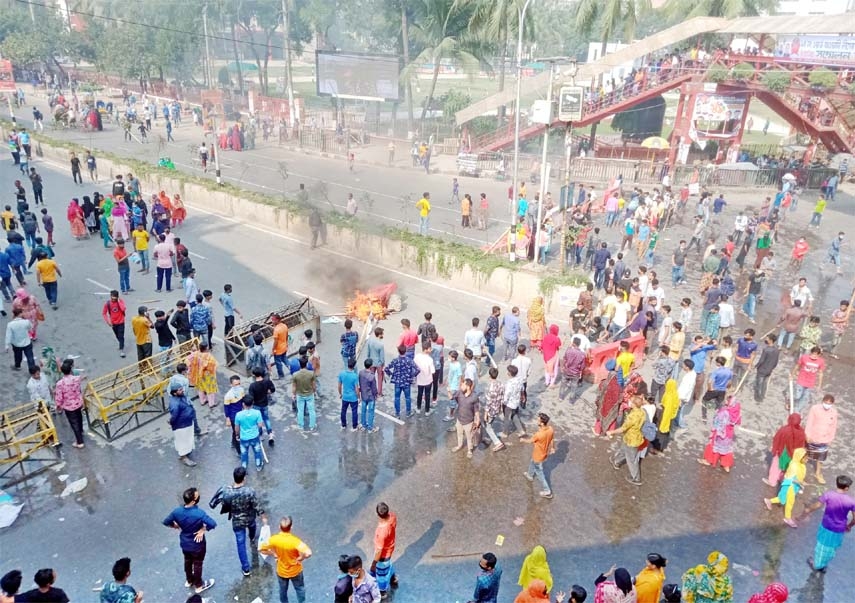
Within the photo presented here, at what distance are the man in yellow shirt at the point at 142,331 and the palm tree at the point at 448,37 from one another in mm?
29460

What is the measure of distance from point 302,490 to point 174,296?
28.5 feet

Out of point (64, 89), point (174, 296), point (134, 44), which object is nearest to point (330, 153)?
point (174, 296)

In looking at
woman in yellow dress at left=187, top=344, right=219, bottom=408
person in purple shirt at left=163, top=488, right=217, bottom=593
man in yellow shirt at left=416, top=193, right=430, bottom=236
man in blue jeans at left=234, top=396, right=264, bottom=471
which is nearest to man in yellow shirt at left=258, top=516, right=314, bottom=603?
person in purple shirt at left=163, top=488, right=217, bottom=593

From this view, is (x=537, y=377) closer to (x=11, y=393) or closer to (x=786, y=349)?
(x=786, y=349)

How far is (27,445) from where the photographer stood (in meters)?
9.78

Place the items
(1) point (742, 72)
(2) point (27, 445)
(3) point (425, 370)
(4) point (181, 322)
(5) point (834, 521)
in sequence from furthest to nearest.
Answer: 1. (1) point (742, 72)
2. (4) point (181, 322)
3. (3) point (425, 370)
4. (2) point (27, 445)
5. (5) point (834, 521)

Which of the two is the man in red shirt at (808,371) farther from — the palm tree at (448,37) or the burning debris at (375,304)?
the palm tree at (448,37)

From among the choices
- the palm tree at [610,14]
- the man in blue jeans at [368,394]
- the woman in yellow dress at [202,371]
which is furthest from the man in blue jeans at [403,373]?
the palm tree at [610,14]

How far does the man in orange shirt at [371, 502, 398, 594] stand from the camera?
22.4ft

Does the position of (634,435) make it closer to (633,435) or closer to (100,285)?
(633,435)

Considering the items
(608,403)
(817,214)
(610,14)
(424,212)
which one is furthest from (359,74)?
(608,403)

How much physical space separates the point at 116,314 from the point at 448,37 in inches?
1254

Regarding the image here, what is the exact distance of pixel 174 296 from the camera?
15.9 meters

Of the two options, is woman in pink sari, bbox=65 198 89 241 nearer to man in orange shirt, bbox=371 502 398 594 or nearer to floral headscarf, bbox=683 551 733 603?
man in orange shirt, bbox=371 502 398 594
